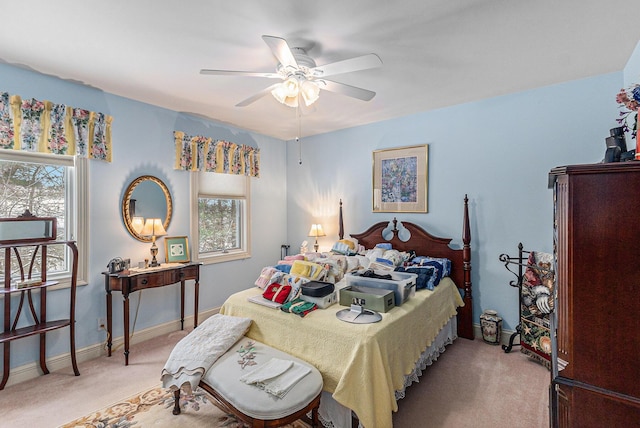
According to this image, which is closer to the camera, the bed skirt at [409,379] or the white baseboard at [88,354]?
the bed skirt at [409,379]

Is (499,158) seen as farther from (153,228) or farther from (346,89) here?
(153,228)

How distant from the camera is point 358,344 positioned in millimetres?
1862

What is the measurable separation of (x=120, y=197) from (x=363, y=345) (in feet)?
9.82

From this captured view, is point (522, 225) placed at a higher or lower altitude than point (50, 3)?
lower

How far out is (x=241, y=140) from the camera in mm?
4484

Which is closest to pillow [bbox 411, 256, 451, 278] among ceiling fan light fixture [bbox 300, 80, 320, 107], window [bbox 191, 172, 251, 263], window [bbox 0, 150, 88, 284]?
ceiling fan light fixture [bbox 300, 80, 320, 107]

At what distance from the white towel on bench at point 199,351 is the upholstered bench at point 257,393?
0.18 feet

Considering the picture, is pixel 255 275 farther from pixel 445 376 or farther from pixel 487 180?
pixel 487 180

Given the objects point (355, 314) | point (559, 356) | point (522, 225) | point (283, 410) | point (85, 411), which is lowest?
point (85, 411)

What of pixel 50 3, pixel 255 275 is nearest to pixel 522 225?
pixel 255 275

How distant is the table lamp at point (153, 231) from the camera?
3232 millimetres

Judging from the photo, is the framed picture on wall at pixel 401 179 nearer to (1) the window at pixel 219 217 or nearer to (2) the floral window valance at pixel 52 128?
(1) the window at pixel 219 217

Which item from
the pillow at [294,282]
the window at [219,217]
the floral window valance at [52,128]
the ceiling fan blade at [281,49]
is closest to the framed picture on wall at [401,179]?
the pillow at [294,282]

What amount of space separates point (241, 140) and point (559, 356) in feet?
14.0
